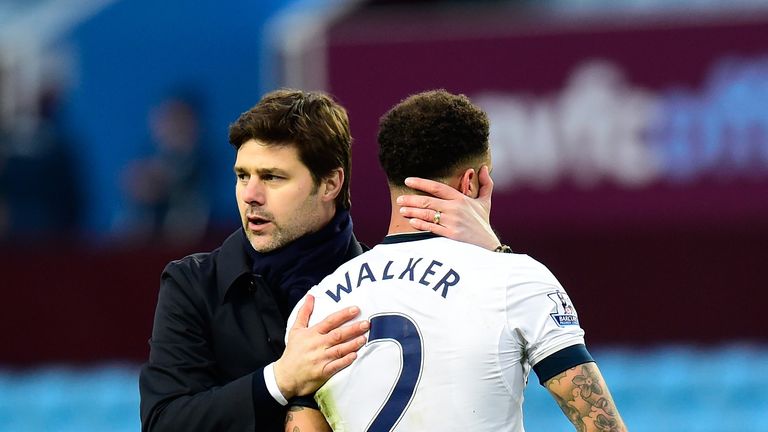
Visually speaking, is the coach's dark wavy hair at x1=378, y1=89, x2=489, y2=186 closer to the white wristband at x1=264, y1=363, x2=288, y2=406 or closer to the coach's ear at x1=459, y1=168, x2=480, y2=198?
the coach's ear at x1=459, y1=168, x2=480, y2=198

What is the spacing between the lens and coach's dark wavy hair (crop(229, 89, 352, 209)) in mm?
3492

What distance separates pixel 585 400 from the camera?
3.01 meters

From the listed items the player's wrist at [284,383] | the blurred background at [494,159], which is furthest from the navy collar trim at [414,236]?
the blurred background at [494,159]

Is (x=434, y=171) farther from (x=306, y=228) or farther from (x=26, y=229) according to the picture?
(x=26, y=229)

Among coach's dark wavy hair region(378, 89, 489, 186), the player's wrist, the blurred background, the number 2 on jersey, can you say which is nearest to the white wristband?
the player's wrist

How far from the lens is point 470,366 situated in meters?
3.04

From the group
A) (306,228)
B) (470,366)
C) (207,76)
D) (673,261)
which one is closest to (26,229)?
(207,76)

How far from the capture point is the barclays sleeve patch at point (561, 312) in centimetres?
306

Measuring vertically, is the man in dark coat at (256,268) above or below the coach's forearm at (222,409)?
above

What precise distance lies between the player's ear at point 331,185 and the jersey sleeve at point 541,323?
27.2 inches

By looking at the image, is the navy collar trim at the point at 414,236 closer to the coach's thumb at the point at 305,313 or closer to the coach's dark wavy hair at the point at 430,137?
the coach's dark wavy hair at the point at 430,137

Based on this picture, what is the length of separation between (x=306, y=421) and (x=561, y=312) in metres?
0.60

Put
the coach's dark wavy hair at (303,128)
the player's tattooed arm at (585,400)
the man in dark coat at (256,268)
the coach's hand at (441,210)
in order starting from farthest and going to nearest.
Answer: the coach's dark wavy hair at (303,128)
the man in dark coat at (256,268)
the coach's hand at (441,210)
the player's tattooed arm at (585,400)

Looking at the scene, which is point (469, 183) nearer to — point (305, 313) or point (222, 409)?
point (305, 313)
